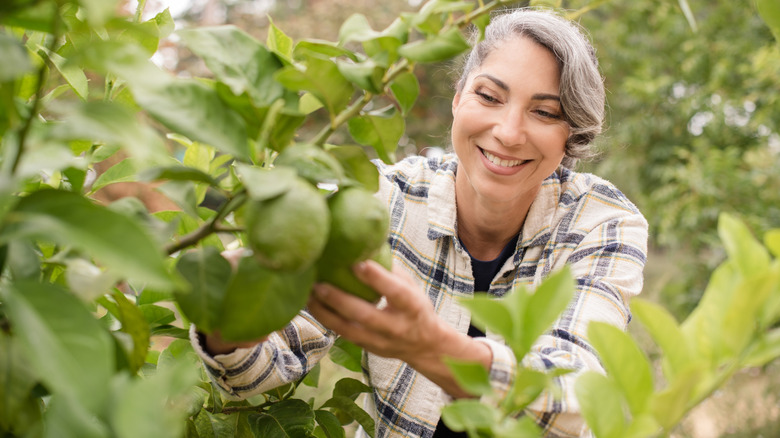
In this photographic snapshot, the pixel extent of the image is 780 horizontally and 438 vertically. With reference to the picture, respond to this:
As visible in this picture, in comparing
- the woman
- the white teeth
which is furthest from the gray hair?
the white teeth

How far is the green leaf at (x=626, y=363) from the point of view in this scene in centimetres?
40

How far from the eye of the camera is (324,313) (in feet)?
1.64

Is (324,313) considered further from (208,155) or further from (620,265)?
(620,265)

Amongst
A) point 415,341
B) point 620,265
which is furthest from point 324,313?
point 620,265

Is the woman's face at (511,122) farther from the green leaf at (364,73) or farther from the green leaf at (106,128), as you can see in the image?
the green leaf at (106,128)

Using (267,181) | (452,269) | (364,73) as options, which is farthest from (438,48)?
(452,269)

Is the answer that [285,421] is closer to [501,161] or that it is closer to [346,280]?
[346,280]

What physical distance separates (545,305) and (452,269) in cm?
81

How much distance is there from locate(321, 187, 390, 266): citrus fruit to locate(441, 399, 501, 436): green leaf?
4.7 inches

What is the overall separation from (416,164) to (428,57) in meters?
0.89

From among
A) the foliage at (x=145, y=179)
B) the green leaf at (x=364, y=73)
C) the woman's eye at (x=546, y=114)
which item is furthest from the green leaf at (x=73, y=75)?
the woman's eye at (x=546, y=114)

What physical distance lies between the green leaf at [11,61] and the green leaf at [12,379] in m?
0.15

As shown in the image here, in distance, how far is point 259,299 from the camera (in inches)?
16.7

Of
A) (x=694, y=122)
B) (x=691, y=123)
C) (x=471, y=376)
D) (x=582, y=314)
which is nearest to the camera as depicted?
(x=471, y=376)
